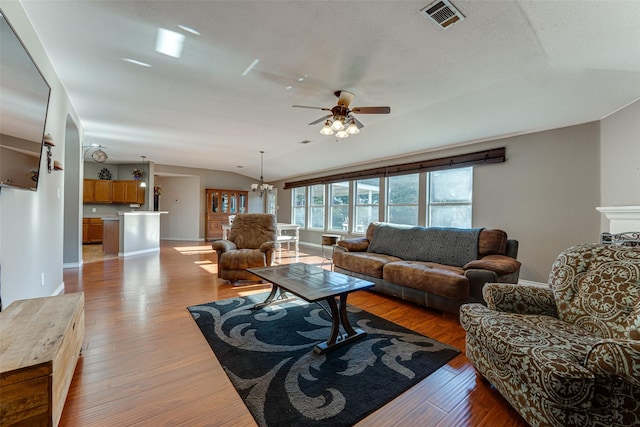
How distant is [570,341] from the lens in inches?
54.3

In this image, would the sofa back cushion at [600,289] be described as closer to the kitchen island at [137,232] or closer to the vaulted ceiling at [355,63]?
the vaulted ceiling at [355,63]

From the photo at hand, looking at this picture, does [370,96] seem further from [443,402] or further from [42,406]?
[42,406]

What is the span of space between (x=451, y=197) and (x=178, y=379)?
15.6 ft

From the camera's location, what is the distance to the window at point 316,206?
7922 mm

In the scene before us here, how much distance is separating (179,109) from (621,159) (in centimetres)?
574

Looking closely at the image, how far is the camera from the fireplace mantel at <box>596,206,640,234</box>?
2672 mm

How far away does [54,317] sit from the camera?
1.53 m

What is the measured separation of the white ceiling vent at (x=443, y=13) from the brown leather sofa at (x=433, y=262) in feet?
7.38

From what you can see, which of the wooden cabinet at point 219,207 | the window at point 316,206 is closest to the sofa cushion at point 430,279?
the window at point 316,206

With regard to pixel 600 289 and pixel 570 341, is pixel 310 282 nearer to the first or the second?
pixel 570 341

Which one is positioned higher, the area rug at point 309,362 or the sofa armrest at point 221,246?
the sofa armrest at point 221,246

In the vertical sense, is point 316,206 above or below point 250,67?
below

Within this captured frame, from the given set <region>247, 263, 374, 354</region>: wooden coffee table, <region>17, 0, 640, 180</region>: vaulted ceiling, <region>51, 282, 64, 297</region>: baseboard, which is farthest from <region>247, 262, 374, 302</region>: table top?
<region>51, 282, 64, 297</region>: baseboard

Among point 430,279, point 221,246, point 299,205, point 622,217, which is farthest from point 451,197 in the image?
point 299,205
